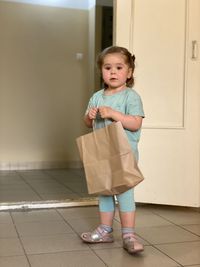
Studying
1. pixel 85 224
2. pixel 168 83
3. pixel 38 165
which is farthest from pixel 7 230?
pixel 38 165

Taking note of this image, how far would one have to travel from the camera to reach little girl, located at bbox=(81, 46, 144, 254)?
163cm

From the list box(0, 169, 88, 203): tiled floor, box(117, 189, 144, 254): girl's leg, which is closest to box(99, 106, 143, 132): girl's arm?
box(117, 189, 144, 254): girl's leg

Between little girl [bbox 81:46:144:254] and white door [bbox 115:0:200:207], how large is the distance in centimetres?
62

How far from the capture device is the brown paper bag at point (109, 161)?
156cm

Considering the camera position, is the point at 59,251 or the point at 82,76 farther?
the point at 82,76

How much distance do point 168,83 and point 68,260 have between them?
1.22 m

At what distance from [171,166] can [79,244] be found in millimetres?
840

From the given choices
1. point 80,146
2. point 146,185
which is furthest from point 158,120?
point 80,146

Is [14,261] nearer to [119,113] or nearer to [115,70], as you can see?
[119,113]

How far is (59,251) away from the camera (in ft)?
5.40

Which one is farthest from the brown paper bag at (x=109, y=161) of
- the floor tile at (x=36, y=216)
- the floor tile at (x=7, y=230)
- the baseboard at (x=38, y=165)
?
the baseboard at (x=38, y=165)

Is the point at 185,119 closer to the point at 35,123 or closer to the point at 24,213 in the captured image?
the point at 24,213

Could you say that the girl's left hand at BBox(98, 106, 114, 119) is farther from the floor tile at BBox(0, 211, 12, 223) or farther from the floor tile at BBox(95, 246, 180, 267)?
the floor tile at BBox(0, 211, 12, 223)

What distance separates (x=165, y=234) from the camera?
6.27ft
